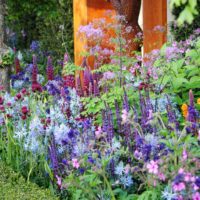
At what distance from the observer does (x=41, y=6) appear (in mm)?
10156

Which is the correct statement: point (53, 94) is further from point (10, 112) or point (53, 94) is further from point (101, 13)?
point (101, 13)

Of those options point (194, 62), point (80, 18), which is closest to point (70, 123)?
point (194, 62)

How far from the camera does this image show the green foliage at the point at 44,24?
10211 mm

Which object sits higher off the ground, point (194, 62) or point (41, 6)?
point (41, 6)

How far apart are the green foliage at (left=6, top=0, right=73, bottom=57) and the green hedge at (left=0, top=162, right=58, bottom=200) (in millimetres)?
4849

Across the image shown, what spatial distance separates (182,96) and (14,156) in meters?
1.44

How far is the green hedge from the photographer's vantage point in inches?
152

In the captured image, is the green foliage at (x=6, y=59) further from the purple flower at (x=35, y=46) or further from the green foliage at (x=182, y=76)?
the purple flower at (x=35, y=46)

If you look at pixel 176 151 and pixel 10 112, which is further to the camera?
pixel 10 112

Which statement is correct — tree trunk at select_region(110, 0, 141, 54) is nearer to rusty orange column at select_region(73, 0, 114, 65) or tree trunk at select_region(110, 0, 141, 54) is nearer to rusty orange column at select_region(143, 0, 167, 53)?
rusty orange column at select_region(73, 0, 114, 65)

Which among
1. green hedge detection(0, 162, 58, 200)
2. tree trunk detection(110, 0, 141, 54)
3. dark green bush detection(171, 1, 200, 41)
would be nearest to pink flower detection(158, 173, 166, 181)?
green hedge detection(0, 162, 58, 200)

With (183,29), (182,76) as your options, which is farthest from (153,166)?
(183,29)

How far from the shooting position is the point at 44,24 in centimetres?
1256

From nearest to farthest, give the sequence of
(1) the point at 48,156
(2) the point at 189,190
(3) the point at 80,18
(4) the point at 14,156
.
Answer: (2) the point at 189,190 → (1) the point at 48,156 → (4) the point at 14,156 → (3) the point at 80,18
